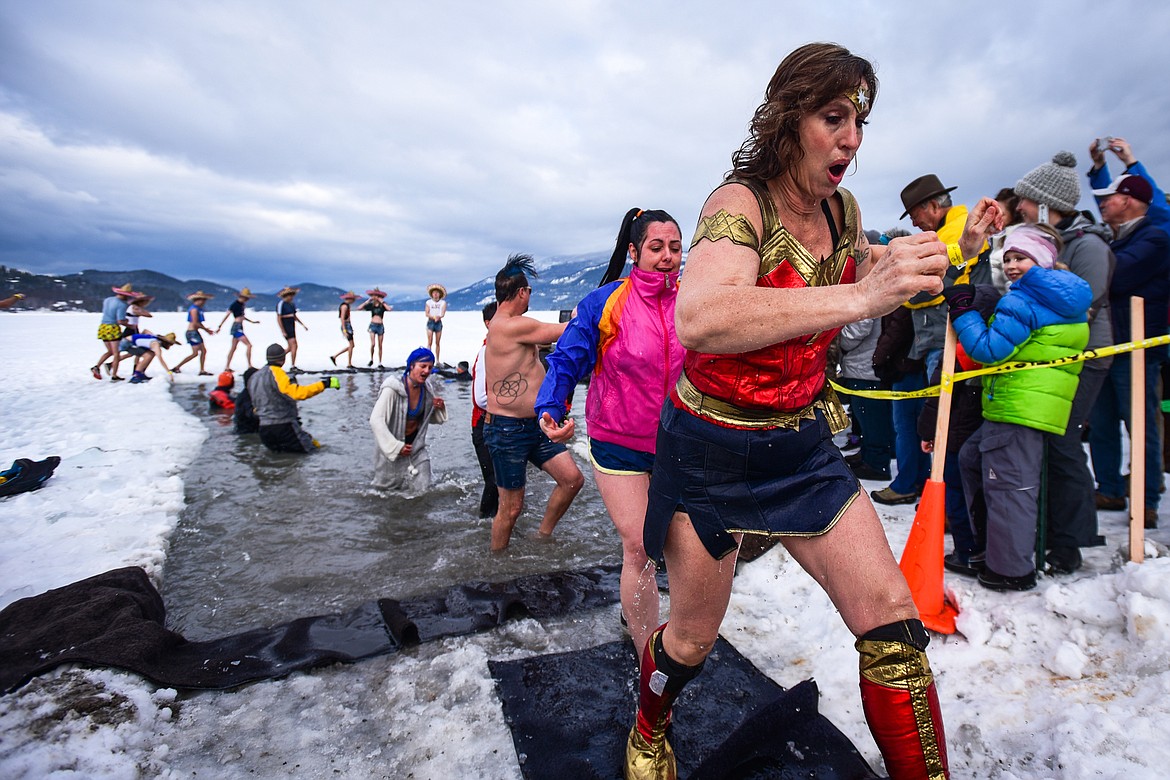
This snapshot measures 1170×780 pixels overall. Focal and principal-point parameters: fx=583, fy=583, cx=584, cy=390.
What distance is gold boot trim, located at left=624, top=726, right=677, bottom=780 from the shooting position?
7.36 feet

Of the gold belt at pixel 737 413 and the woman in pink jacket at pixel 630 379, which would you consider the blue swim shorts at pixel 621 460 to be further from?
the gold belt at pixel 737 413

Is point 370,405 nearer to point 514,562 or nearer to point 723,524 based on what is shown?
Result: point 514,562

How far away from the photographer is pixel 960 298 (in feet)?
10.7

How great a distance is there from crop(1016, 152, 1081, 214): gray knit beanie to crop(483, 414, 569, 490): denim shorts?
388cm

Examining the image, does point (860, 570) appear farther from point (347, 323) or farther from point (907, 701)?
point (347, 323)

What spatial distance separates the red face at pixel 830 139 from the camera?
5.37ft

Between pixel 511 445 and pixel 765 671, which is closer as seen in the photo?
pixel 765 671

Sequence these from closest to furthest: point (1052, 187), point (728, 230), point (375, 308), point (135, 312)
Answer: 1. point (728, 230)
2. point (1052, 187)
3. point (135, 312)
4. point (375, 308)

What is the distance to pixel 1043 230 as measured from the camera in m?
3.38

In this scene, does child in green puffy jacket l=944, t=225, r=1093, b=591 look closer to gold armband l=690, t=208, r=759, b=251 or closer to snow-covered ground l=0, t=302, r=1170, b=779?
snow-covered ground l=0, t=302, r=1170, b=779

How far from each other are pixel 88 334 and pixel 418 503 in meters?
31.0

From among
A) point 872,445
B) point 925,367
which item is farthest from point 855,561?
point 872,445

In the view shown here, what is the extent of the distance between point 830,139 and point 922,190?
10.7 feet

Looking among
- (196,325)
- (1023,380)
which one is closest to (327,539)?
(1023,380)
